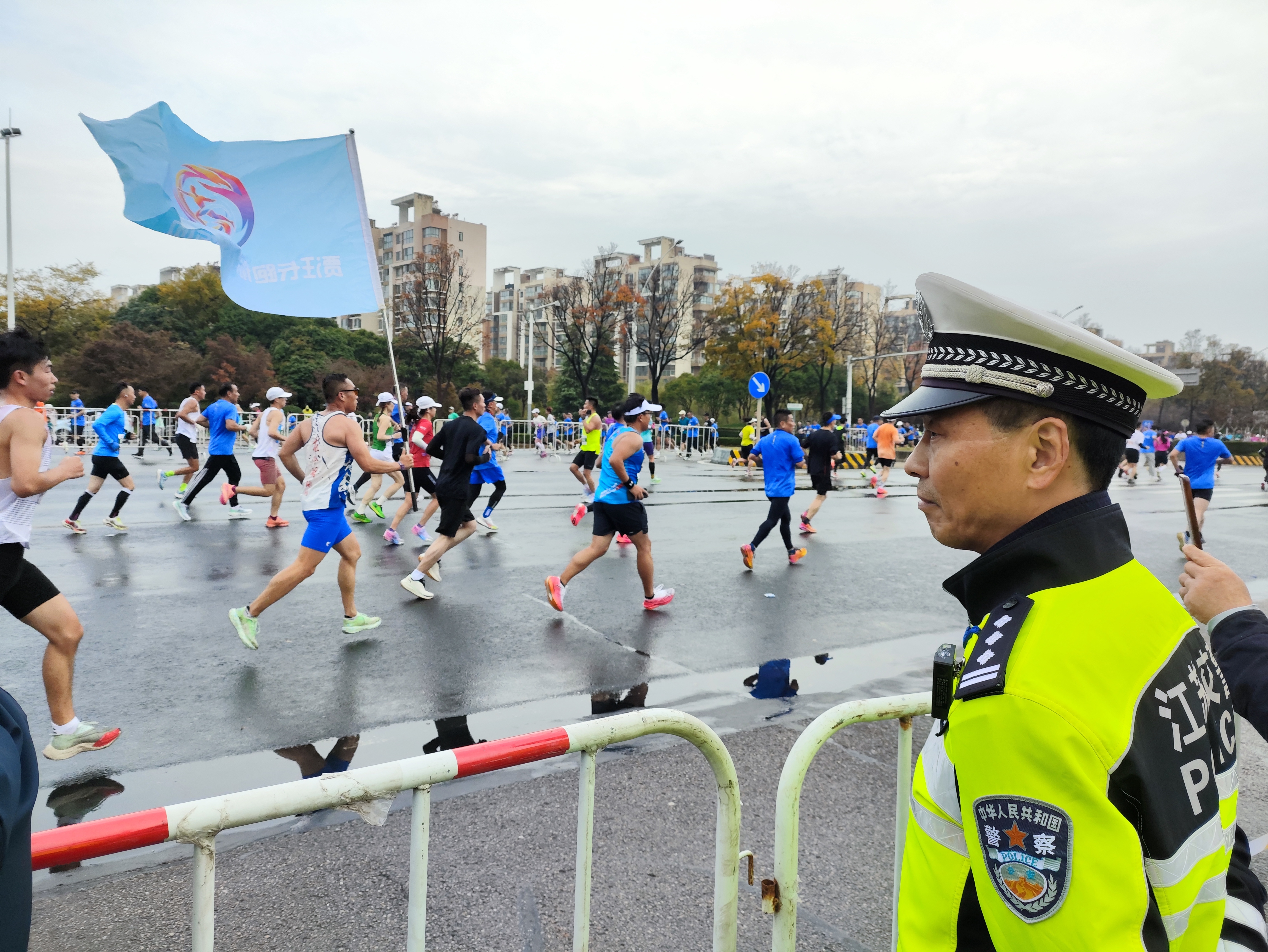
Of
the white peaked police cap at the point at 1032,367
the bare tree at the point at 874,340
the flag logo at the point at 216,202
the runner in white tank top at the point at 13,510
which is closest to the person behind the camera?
the white peaked police cap at the point at 1032,367

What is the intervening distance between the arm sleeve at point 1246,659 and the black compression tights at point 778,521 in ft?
26.4

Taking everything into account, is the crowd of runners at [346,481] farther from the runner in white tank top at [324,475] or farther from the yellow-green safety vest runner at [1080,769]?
the yellow-green safety vest runner at [1080,769]

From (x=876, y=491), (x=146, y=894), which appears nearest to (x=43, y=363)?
(x=146, y=894)

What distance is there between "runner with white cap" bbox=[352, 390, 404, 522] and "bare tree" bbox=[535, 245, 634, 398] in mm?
30471

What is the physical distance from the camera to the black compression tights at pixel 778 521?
970 centimetres

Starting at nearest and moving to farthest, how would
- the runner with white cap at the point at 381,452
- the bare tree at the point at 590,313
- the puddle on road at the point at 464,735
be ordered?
1. the puddle on road at the point at 464,735
2. the runner with white cap at the point at 381,452
3. the bare tree at the point at 590,313

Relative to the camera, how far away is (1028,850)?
0.92 metres

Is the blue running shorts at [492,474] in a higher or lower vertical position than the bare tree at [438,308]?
lower

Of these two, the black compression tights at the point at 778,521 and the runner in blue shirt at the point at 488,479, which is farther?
the black compression tights at the point at 778,521

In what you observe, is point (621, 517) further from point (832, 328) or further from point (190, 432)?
point (832, 328)

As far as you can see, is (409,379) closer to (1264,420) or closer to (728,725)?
(728,725)

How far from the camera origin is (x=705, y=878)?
303cm

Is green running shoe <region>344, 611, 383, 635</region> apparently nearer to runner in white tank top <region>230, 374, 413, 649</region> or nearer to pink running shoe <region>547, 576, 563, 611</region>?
runner in white tank top <region>230, 374, 413, 649</region>

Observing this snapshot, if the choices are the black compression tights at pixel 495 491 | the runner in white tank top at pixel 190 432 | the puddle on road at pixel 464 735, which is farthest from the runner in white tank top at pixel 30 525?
the runner in white tank top at pixel 190 432
